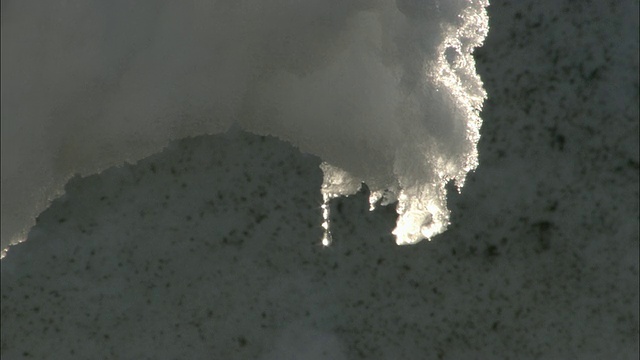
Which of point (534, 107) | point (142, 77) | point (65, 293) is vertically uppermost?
point (534, 107)

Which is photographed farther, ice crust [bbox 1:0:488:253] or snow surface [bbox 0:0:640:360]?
snow surface [bbox 0:0:640:360]

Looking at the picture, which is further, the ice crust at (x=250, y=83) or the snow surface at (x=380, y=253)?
the snow surface at (x=380, y=253)

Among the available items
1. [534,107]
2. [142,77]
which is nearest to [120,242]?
[142,77]

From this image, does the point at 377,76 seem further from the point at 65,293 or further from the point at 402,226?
the point at 65,293
